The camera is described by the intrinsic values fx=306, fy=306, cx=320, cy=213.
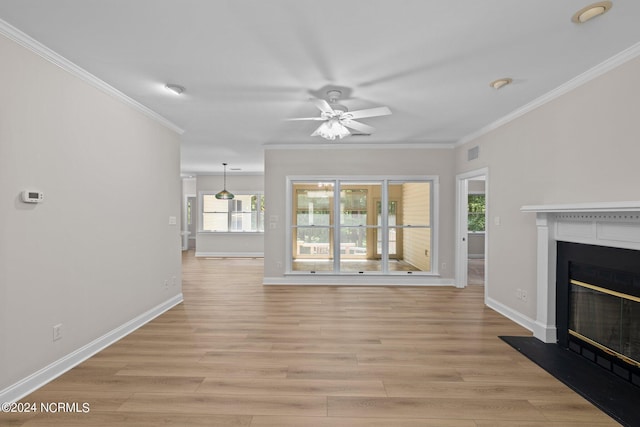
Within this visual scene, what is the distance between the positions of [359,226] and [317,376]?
3640 millimetres

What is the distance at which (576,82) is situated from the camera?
2.93 meters

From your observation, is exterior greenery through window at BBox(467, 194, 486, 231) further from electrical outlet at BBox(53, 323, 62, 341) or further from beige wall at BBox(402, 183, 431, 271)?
electrical outlet at BBox(53, 323, 62, 341)

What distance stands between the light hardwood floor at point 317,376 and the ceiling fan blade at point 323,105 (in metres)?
2.39

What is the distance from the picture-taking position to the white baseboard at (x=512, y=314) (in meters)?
3.60

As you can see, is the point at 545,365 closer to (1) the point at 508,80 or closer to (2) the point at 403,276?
(1) the point at 508,80

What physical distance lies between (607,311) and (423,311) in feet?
6.48

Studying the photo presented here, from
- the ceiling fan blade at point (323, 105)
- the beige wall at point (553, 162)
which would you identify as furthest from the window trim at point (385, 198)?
the ceiling fan blade at point (323, 105)

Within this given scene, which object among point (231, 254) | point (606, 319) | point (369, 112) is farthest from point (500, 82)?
point (231, 254)

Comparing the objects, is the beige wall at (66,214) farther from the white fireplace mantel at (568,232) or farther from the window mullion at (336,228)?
the white fireplace mantel at (568,232)

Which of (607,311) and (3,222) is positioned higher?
(3,222)

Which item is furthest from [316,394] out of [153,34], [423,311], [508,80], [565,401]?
[508,80]

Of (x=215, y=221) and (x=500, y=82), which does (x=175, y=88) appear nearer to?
(x=500, y=82)

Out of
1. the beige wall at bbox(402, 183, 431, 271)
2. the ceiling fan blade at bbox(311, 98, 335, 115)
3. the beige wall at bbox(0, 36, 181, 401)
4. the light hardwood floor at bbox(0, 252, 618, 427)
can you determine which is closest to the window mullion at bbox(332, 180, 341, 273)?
the beige wall at bbox(402, 183, 431, 271)

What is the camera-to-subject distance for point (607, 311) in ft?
8.84
